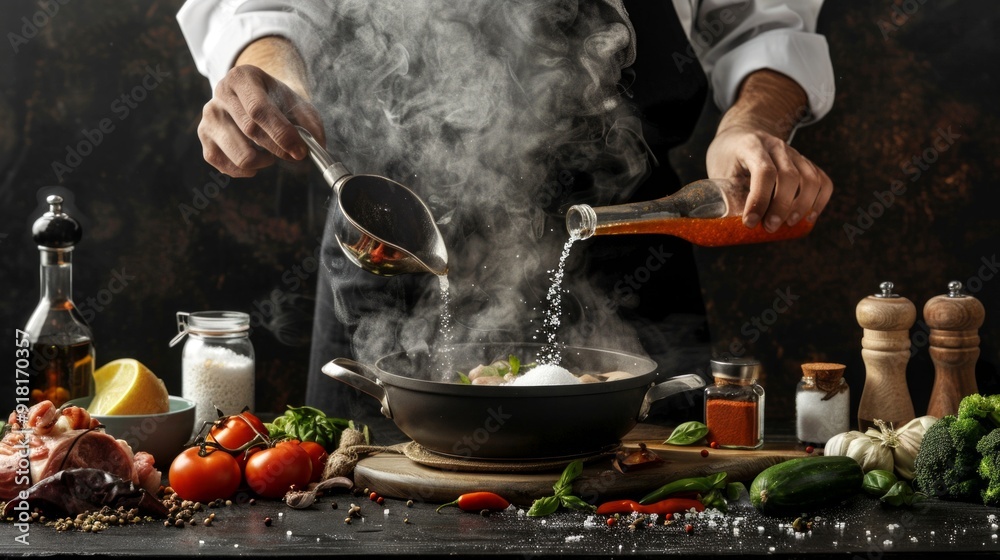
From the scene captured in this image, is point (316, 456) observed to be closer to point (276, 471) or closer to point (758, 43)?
point (276, 471)

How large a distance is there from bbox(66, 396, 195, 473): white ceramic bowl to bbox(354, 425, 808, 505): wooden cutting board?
351 millimetres

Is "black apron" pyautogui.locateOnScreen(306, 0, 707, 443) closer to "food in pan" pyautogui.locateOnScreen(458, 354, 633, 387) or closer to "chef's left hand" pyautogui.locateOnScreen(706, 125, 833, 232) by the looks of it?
"chef's left hand" pyautogui.locateOnScreen(706, 125, 833, 232)

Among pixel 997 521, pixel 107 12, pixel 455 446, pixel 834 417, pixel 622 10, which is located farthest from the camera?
pixel 107 12

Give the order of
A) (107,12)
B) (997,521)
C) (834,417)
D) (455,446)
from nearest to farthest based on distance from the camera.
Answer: (997,521) → (455,446) → (834,417) → (107,12)

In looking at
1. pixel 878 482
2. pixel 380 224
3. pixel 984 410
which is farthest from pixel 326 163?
pixel 984 410

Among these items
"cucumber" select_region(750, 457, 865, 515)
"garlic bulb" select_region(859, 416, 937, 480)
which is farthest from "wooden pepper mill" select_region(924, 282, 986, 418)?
"cucumber" select_region(750, 457, 865, 515)

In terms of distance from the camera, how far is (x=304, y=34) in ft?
7.66

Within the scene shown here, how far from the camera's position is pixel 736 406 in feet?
5.88

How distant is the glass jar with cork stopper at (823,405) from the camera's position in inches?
72.1

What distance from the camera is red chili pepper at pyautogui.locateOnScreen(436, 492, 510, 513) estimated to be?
5.02 feet

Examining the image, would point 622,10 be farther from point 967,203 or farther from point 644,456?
point 967,203

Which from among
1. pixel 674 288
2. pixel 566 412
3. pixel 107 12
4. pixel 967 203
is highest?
pixel 107 12

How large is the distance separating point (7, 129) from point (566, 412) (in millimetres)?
2175

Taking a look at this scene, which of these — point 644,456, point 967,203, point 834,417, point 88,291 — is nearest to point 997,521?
point 834,417
